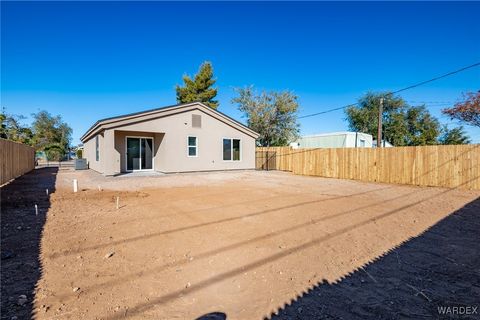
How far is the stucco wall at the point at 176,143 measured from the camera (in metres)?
13.7

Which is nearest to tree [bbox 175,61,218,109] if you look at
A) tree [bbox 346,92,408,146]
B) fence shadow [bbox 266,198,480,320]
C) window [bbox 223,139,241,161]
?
window [bbox 223,139,241,161]

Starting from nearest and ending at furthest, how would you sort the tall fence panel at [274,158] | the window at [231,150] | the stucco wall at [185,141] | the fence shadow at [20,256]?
the fence shadow at [20,256]
the stucco wall at [185,141]
the window at [231,150]
the tall fence panel at [274,158]

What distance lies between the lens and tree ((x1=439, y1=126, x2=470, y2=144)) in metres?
31.3

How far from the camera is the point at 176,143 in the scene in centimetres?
1519

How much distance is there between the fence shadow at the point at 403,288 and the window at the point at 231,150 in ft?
45.8

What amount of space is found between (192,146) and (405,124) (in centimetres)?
2927

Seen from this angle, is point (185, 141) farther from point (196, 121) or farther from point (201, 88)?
point (201, 88)

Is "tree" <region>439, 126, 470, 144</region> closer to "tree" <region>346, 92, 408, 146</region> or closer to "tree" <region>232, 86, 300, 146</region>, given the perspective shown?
"tree" <region>346, 92, 408, 146</region>

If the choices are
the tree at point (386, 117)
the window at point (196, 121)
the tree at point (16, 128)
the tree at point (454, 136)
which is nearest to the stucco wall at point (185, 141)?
the window at point (196, 121)

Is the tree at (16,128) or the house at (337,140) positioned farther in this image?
the tree at (16,128)

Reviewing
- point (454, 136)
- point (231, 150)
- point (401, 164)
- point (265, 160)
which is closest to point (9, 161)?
point (231, 150)

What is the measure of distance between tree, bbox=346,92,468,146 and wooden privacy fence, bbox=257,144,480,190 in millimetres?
20810

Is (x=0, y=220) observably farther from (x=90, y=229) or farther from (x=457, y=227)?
(x=457, y=227)

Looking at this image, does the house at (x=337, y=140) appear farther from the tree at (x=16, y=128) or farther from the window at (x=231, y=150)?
the tree at (x=16, y=128)
